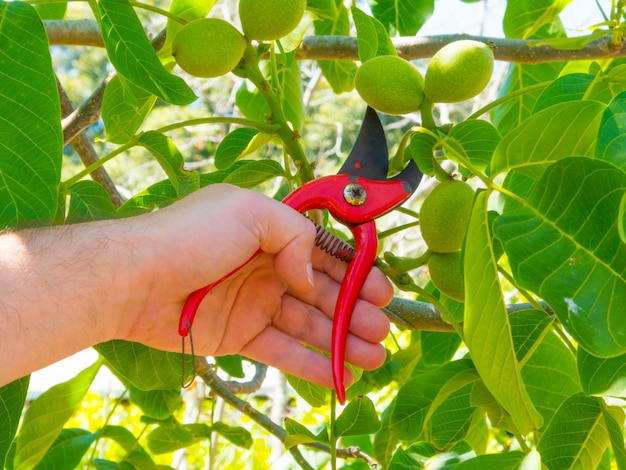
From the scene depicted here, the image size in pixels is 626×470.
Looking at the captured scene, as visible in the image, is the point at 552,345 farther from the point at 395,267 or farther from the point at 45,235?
the point at 45,235

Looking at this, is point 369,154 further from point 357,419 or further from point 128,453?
point 128,453

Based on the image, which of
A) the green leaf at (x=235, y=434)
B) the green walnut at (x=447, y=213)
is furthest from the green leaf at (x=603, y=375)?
the green leaf at (x=235, y=434)

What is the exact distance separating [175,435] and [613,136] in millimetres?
1368

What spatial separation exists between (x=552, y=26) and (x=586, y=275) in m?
1.33

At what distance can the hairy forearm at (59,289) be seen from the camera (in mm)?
990

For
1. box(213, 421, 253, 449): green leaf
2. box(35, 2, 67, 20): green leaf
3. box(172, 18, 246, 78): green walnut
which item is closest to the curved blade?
box(172, 18, 246, 78): green walnut

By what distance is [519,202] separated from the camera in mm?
935

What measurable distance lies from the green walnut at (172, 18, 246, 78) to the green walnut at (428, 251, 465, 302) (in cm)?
40

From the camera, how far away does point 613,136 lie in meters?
0.85

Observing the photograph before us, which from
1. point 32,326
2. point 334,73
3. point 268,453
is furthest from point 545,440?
point 268,453

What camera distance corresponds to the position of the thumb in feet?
3.56

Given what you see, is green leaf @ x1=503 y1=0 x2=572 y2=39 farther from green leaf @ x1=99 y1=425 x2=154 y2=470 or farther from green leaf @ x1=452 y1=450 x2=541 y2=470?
green leaf @ x1=99 y1=425 x2=154 y2=470

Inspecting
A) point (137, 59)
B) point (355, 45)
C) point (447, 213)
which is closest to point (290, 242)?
point (447, 213)

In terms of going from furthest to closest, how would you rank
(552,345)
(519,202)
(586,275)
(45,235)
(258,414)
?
(258,414) → (552,345) → (45,235) → (519,202) → (586,275)
